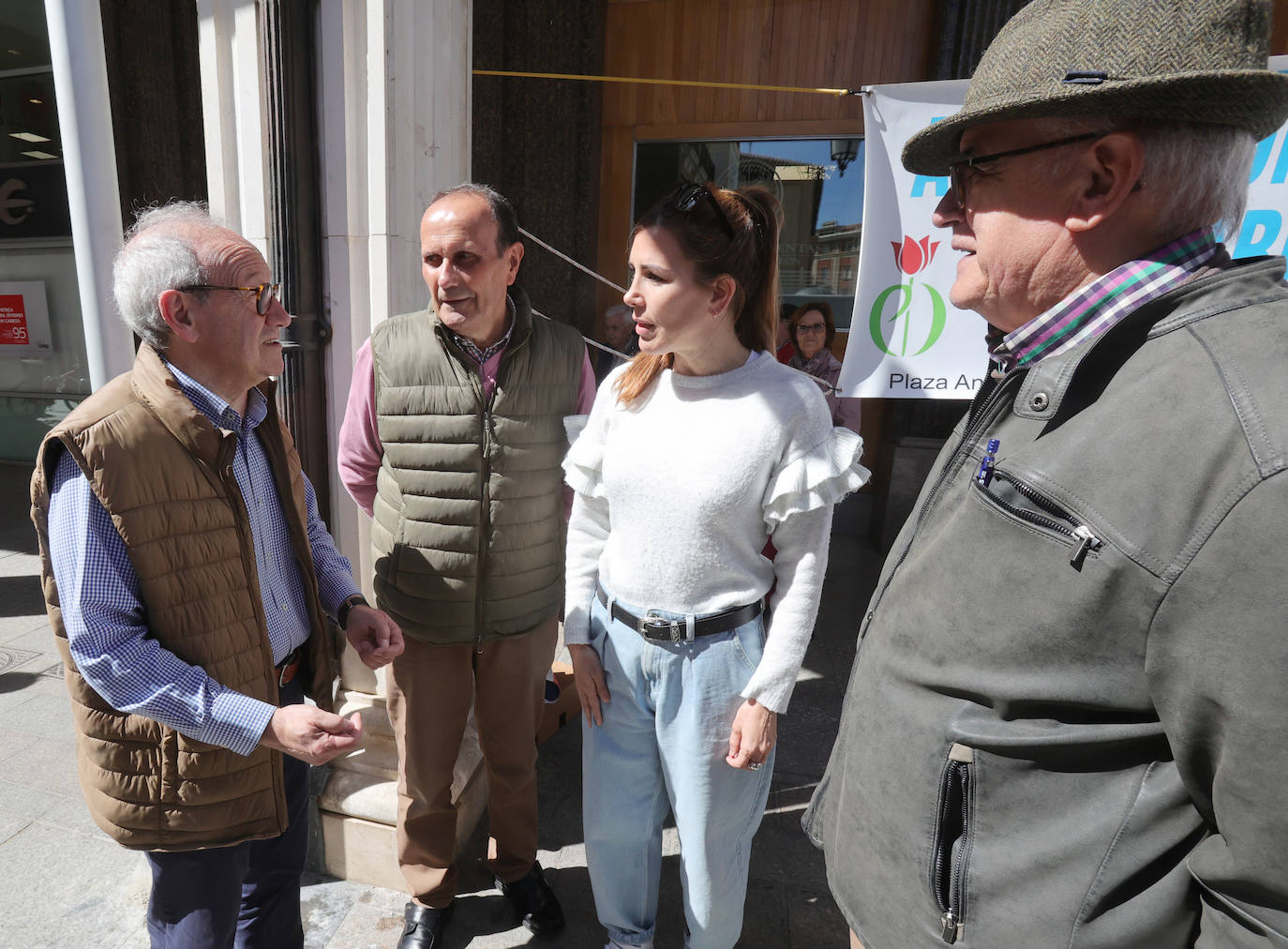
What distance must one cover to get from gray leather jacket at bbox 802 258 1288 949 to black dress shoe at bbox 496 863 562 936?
139cm

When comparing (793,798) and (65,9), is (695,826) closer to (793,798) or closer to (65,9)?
(793,798)

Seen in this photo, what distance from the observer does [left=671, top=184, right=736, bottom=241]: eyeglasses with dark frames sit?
1.57 metres

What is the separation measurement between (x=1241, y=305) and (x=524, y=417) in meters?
1.53

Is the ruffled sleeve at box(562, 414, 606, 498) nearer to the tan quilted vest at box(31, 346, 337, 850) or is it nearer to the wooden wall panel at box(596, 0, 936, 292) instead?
the tan quilted vest at box(31, 346, 337, 850)

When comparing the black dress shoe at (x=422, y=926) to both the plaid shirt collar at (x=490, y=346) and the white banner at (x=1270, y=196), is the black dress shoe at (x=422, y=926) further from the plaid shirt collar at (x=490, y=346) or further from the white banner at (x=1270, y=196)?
the white banner at (x=1270, y=196)

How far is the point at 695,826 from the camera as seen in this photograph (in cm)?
164

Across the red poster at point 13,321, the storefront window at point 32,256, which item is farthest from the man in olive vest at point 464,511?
the red poster at point 13,321

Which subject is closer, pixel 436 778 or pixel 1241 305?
pixel 1241 305

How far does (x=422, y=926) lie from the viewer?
6.69 feet

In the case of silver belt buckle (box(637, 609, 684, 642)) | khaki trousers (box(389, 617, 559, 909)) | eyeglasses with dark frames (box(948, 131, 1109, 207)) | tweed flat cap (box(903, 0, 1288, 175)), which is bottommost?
khaki trousers (box(389, 617, 559, 909))

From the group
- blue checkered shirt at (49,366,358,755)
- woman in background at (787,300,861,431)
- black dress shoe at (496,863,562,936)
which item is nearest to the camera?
blue checkered shirt at (49,366,358,755)

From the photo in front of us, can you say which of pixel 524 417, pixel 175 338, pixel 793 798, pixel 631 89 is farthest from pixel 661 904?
pixel 631 89

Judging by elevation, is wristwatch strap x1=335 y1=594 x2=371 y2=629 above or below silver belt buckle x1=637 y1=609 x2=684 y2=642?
below

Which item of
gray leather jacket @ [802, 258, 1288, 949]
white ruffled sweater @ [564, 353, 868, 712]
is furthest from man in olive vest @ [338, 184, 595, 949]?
gray leather jacket @ [802, 258, 1288, 949]
